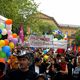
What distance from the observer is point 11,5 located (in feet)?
104

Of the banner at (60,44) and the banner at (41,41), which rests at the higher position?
the banner at (41,41)

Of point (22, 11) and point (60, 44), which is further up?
point (22, 11)

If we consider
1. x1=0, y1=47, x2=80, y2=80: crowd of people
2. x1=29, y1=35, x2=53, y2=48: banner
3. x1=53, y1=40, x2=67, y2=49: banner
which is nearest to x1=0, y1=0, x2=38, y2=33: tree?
x1=53, y1=40, x2=67, y2=49: banner

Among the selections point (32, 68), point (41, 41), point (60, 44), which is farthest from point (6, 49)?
point (60, 44)

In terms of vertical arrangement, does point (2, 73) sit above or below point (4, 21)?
below

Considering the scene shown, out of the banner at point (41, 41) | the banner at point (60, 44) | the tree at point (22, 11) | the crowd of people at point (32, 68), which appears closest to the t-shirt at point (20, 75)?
the crowd of people at point (32, 68)

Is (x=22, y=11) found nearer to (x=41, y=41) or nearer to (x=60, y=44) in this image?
(x=60, y=44)

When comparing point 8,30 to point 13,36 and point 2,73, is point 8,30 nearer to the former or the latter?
point 13,36

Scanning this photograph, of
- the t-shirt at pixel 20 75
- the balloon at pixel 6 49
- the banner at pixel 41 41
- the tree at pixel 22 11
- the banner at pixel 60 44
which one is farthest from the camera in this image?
the tree at pixel 22 11

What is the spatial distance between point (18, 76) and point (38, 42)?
412 inches

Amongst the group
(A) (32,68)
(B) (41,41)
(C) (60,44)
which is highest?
(B) (41,41)

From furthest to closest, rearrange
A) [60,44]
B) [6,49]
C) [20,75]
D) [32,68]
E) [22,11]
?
1. [22,11]
2. [60,44]
3. [32,68]
4. [6,49]
5. [20,75]

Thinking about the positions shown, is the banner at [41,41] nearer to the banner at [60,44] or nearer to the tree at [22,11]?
the banner at [60,44]

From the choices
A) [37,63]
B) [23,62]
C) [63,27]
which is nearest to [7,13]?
[37,63]
